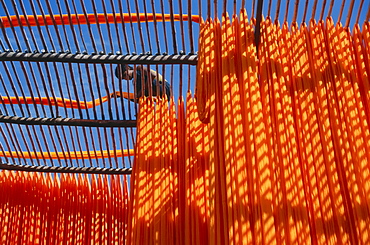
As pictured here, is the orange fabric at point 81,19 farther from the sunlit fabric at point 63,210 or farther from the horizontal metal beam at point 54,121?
the sunlit fabric at point 63,210

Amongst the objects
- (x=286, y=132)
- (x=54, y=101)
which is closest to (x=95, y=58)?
(x=54, y=101)

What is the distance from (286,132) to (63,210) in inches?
176

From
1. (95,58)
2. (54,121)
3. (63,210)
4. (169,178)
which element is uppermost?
(95,58)

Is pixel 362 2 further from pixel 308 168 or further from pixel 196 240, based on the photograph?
pixel 196 240

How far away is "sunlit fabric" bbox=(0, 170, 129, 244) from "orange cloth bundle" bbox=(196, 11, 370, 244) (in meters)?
3.69

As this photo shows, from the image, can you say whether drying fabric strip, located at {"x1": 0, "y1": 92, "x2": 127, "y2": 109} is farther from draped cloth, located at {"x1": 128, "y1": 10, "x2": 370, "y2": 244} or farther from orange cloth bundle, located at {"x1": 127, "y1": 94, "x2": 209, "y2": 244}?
draped cloth, located at {"x1": 128, "y1": 10, "x2": 370, "y2": 244}

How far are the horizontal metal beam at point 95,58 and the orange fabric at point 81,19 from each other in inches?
13.7

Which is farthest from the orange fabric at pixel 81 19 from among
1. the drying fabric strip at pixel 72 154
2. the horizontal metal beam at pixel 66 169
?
the horizontal metal beam at pixel 66 169

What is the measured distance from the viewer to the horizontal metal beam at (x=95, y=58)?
5402mm

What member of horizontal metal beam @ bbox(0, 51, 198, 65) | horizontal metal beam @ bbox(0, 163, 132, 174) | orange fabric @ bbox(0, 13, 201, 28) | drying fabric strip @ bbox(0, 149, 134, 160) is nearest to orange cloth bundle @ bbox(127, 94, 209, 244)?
horizontal metal beam @ bbox(0, 51, 198, 65)

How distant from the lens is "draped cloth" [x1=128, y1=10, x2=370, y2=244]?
3146 millimetres

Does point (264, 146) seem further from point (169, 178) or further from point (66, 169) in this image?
point (66, 169)

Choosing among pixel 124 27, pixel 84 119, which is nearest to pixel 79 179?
pixel 84 119

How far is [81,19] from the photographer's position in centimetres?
524
